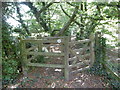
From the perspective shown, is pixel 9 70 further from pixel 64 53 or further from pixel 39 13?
pixel 39 13

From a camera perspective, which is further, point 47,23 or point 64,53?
point 47,23

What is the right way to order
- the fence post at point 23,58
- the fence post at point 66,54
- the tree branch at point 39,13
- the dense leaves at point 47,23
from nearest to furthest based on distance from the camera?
the fence post at point 66,54 → the dense leaves at point 47,23 → the fence post at point 23,58 → the tree branch at point 39,13

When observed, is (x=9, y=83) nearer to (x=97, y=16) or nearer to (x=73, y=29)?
(x=97, y=16)

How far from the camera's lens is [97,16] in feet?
18.4

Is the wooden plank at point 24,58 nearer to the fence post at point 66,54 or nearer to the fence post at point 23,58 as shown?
the fence post at point 23,58

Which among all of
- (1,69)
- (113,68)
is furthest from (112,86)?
(1,69)

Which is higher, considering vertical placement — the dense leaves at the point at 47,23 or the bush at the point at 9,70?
the dense leaves at the point at 47,23

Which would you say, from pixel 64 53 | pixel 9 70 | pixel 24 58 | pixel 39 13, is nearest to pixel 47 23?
pixel 39 13

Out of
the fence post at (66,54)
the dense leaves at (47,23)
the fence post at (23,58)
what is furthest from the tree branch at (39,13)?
the fence post at (66,54)

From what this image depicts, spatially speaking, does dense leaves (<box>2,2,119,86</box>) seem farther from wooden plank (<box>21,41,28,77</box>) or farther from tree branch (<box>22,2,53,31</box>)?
wooden plank (<box>21,41,28,77</box>)

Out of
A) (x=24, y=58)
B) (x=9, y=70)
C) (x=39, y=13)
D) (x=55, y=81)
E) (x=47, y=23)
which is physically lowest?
(x=55, y=81)

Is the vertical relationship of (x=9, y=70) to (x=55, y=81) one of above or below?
above

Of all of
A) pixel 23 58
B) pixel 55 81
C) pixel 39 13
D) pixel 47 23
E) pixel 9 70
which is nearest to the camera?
pixel 9 70

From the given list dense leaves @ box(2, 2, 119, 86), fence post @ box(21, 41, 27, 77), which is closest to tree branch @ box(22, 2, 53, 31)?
dense leaves @ box(2, 2, 119, 86)
